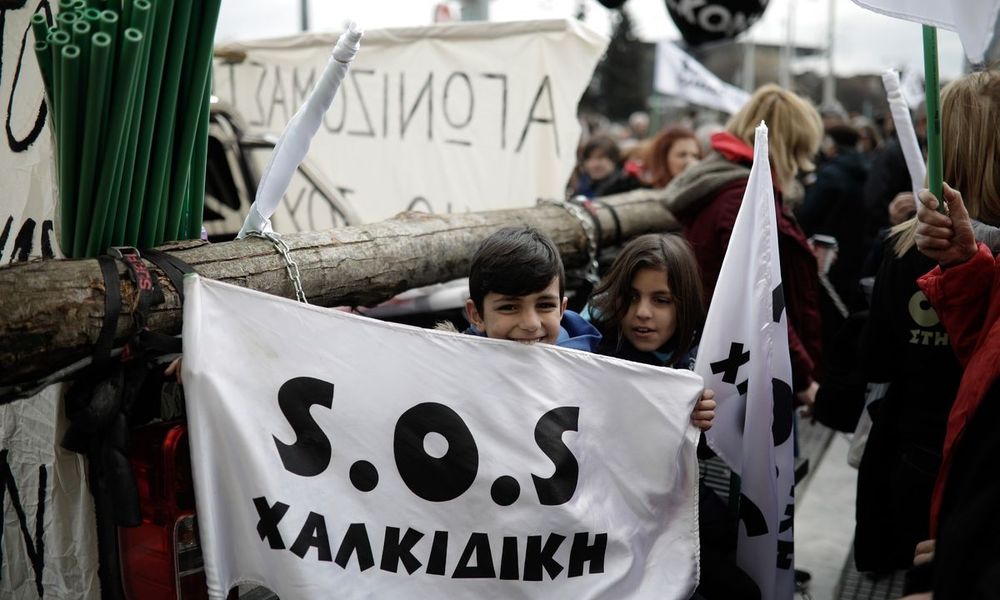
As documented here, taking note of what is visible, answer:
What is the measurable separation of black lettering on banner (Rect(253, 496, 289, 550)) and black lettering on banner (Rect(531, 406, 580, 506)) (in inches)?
24.0

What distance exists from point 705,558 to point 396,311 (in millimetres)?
2250

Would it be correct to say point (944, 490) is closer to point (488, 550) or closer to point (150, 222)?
point (488, 550)

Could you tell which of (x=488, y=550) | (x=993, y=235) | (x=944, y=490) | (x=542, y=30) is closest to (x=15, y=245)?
(x=488, y=550)

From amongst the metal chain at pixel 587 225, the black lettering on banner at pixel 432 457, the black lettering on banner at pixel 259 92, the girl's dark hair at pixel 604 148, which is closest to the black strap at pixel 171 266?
the black lettering on banner at pixel 432 457

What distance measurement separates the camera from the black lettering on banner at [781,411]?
287 cm

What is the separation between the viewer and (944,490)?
6.75ft

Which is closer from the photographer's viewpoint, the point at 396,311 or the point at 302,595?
the point at 302,595

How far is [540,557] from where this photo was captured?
2.35 meters

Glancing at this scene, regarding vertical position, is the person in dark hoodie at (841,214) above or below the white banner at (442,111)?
below

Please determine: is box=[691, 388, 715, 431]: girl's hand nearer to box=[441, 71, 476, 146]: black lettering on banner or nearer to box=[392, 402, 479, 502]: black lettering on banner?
box=[392, 402, 479, 502]: black lettering on banner

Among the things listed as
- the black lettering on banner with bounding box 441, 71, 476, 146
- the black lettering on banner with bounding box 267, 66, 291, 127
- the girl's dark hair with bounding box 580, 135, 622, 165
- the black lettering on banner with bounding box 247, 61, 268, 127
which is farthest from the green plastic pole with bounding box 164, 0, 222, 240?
the girl's dark hair with bounding box 580, 135, 622, 165

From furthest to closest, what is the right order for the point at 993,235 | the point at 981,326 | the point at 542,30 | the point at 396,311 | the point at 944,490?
the point at 542,30
the point at 396,311
the point at 993,235
the point at 981,326
the point at 944,490

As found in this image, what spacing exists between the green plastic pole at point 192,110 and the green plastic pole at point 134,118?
0.50ft

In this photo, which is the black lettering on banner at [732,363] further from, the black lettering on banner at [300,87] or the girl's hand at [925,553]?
the black lettering on banner at [300,87]
